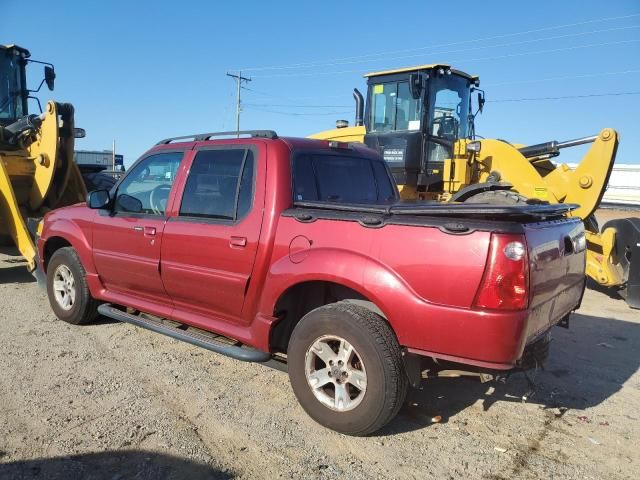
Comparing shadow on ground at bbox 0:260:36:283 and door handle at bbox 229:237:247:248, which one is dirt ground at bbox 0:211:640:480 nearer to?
door handle at bbox 229:237:247:248

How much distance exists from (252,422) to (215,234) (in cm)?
138

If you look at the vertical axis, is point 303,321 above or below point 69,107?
below

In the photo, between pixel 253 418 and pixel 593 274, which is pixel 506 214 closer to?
pixel 253 418

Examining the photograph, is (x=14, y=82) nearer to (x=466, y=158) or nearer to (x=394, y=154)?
(x=394, y=154)

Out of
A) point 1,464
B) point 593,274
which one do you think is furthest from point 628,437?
point 593,274

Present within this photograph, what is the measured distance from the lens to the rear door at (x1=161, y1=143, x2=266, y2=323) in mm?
3766

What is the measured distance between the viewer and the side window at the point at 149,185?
4500 millimetres

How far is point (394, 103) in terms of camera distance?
9.08 meters

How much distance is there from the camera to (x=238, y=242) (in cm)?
375

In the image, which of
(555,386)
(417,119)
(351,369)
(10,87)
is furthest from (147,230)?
(10,87)

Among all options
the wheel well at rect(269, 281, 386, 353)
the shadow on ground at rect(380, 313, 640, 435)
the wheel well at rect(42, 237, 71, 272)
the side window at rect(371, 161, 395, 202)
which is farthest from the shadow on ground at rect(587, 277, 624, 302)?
the wheel well at rect(42, 237, 71, 272)

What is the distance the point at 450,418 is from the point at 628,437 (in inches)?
45.1

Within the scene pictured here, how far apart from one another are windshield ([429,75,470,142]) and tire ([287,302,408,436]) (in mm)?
6256

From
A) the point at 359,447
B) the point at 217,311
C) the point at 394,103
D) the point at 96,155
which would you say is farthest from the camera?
the point at 96,155
